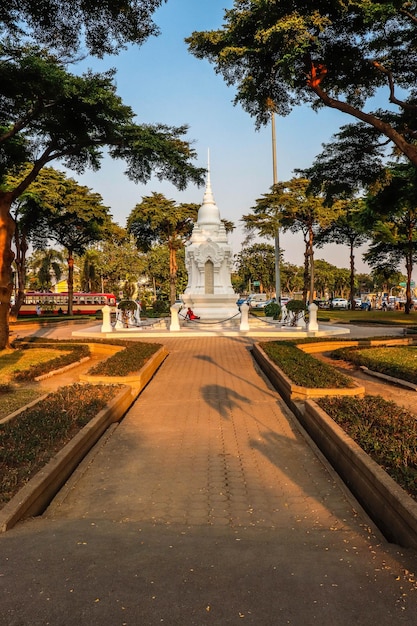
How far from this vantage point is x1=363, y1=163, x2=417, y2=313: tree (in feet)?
62.1

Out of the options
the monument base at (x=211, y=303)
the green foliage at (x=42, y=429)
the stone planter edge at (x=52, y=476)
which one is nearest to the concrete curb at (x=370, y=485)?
the stone planter edge at (x=52, y=476)

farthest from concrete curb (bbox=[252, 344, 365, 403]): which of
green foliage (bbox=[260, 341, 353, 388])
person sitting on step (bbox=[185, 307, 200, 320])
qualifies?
person sitting on step (bbox=[185, 307, 200, 320])

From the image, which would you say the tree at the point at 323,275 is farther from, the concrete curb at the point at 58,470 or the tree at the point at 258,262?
the concrete curb at the point at 58,470

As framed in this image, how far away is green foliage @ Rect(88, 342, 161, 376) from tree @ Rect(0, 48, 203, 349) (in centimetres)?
526

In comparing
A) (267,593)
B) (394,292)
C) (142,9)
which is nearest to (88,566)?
(267,593)

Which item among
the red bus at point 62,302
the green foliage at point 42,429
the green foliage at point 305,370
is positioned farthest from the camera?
the red bus at point 62,302

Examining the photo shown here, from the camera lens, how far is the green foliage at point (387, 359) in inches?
427

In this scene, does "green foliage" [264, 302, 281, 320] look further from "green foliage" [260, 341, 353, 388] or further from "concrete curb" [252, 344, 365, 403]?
"concrete curb" [252, 344, 365, 403]

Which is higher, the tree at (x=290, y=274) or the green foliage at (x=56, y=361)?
the tree at (x=290, y=274)

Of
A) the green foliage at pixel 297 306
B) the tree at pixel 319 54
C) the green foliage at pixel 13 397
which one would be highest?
the tree at pixel 319 54

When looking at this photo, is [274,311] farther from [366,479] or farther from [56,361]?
[366,479]

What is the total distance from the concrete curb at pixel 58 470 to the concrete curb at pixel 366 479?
3.25 metres

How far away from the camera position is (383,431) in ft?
19.0

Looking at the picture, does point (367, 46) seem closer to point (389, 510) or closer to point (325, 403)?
point (325, 403)
